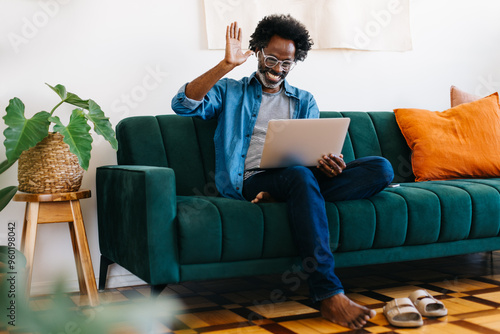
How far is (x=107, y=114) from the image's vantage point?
242cm

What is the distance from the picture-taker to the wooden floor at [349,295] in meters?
1.71

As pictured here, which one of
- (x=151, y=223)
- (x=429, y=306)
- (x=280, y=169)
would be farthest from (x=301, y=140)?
(x=429, y=306)

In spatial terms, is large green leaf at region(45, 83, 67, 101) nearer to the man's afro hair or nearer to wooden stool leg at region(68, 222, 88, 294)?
wooden stool leg at region(68, 222, 88, 294)

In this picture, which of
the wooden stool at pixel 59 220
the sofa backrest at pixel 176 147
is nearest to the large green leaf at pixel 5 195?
the wooden stool at pixel 59 220

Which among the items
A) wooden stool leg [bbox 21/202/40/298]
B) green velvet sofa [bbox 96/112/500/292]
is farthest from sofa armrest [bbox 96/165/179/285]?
wooden stool leg [bbox 21/202/40/298]

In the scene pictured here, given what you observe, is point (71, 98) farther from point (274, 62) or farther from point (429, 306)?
point (429, 306)

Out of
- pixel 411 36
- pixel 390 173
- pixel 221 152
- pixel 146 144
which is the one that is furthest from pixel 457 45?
pixel 146 144

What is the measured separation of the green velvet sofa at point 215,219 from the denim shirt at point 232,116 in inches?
4.4

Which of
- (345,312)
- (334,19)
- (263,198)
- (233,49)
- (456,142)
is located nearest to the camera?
(345,312)

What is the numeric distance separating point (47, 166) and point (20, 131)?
0.19 meters

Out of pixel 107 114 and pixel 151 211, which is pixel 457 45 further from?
pixel 151 211

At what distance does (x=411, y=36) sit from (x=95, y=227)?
6.89 feet

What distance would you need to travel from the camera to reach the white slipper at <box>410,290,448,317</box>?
178 cm

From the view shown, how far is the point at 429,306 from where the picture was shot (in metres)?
1.80
